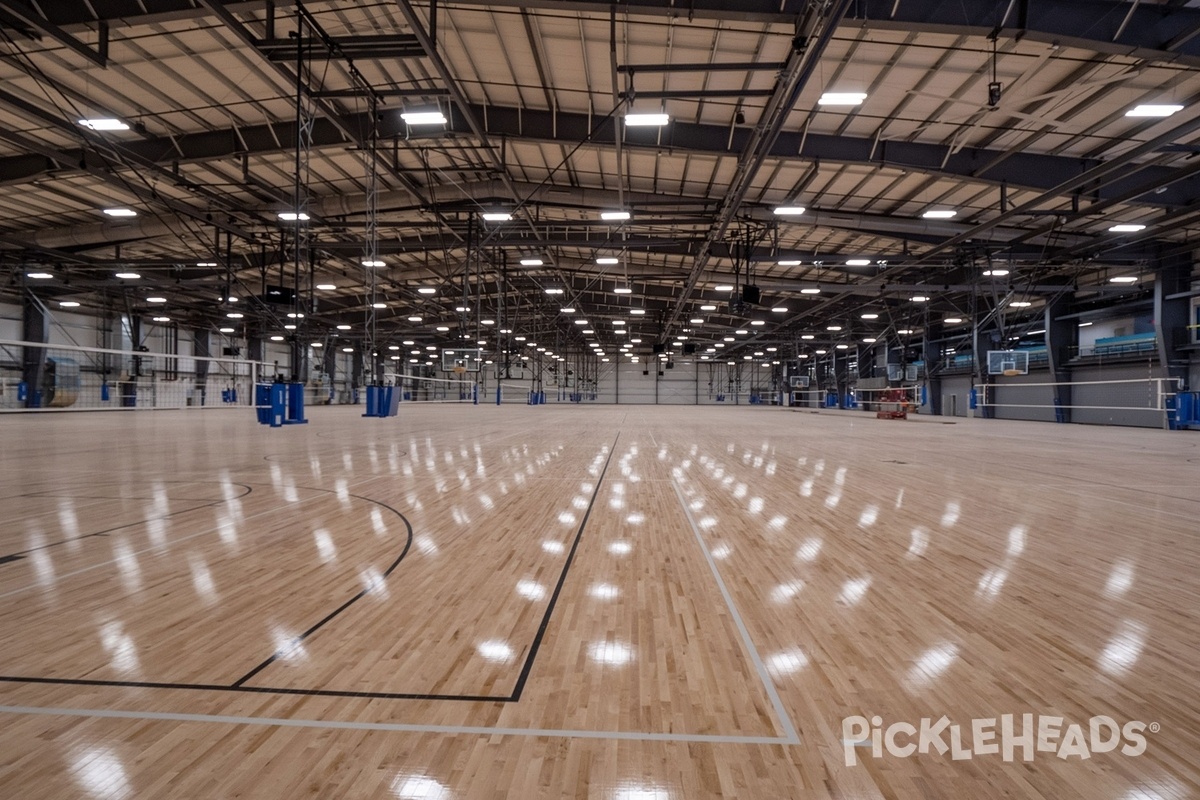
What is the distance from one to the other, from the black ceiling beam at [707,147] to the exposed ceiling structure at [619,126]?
5cm

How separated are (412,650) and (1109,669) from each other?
252 centimetres

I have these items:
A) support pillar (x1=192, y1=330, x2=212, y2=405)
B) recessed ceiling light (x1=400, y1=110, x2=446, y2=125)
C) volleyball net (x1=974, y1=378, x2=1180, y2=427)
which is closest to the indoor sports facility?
volleyball net (x1=974, y1=378, x2=1180, y2=427)

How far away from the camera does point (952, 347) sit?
116 feet

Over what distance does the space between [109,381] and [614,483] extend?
35323 mm

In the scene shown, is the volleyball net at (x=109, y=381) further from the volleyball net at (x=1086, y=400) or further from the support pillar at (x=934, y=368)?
the support pillar at (x=934, y=368)

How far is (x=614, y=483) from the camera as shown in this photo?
20.7 ft

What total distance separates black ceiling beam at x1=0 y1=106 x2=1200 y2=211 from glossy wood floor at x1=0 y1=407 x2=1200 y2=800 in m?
10.1

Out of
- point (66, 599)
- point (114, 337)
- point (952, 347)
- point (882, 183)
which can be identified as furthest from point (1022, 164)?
point (114, 337)

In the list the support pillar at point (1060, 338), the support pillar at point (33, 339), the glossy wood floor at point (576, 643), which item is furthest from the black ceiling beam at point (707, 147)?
the support pillar at point (33, 339)

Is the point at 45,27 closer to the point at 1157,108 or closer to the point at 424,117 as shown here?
the point at 424,117

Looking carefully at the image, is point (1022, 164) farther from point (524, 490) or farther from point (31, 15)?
point (31, 15)

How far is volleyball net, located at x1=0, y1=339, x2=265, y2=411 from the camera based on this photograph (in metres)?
23.4

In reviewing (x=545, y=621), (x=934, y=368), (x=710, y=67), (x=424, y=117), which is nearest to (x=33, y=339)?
(x=424, y=117)

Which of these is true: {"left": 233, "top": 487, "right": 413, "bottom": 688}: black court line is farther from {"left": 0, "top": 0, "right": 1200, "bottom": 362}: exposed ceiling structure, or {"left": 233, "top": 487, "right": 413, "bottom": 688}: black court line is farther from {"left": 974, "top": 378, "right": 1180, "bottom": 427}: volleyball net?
{"left": 974, "top": 378, "right": 1180, "bottom": 427}: volleyball net
